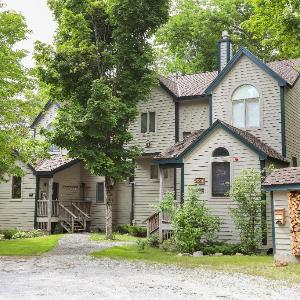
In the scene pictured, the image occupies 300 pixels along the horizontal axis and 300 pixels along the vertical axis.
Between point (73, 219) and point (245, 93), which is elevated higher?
point (245, 93)

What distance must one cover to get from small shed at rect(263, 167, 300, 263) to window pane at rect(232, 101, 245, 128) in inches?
277

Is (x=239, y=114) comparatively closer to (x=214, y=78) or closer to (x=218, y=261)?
(x=214, y=78)

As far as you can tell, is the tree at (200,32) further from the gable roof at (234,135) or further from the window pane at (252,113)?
the gable roof at (234,135)

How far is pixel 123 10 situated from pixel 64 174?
474 inches

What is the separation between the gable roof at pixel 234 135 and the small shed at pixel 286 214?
3.60m

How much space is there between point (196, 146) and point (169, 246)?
4497 millimetres

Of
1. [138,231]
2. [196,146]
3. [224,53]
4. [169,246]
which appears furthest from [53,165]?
[169,246]

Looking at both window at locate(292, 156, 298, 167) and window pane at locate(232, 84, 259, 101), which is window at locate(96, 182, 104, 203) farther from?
window at locate(292, 156, 298, 167)

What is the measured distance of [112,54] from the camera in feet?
74.6

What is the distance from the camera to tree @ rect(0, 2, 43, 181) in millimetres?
18922

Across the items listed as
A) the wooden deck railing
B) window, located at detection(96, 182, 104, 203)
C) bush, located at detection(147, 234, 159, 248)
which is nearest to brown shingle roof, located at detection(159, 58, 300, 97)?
window, located at detection(96, 182, 104, 203)

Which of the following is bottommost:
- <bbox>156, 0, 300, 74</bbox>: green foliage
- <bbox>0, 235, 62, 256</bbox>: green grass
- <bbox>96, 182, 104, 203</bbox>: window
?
<bbox>0, 235, 62, 256</bbox>: green grass

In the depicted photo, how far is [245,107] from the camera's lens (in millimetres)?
22719

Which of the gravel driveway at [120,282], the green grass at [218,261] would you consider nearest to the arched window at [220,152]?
the green grass at [218,261]
